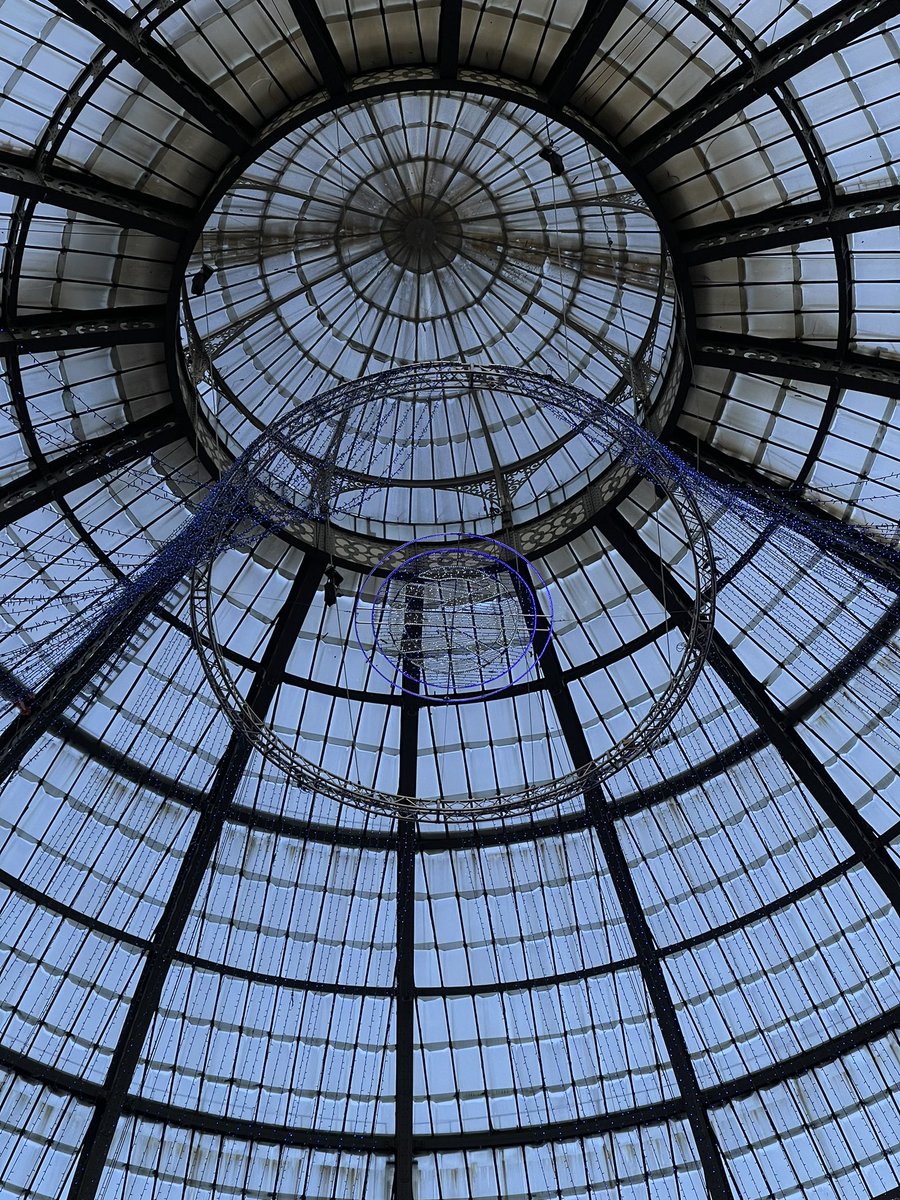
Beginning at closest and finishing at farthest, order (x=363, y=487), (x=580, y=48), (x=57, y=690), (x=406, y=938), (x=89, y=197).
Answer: (x=580, y=48)
(x=89, y=197)
(x=57, y=690)
(x=363, y=487)
(x=406, y=938)

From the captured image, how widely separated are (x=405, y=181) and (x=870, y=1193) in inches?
909

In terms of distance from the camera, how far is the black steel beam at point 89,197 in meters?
19.6

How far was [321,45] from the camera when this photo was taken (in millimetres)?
19766

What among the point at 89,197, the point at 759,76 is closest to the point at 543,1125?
the point at 89,197

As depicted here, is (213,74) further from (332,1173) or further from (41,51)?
(332,1173)

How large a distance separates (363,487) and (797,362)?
29.3 ft

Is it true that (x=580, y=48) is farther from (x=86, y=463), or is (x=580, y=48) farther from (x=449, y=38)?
(x=86, y=463)

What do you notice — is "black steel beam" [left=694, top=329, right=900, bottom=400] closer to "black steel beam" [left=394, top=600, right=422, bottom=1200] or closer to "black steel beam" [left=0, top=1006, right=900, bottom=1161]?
"black steel beam" [left=394, top=600, right=422, bottom=1200]

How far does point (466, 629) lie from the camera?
2372 centimetres

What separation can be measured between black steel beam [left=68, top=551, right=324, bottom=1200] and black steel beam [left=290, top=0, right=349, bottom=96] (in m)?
9.72

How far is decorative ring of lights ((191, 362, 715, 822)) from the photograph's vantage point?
21.1m

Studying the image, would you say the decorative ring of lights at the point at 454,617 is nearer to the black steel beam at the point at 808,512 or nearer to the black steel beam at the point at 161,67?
the black steel beam at the point at 808,512

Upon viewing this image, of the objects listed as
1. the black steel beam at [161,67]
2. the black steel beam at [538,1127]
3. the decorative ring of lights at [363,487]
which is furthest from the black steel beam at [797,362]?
the black steel beam at [538,1127]

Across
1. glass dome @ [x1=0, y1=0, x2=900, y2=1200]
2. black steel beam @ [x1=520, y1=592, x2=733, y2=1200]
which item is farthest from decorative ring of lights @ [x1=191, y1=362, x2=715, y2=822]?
black steel beam @ [x1=520, y1=592, x2=733, y2=1200]
